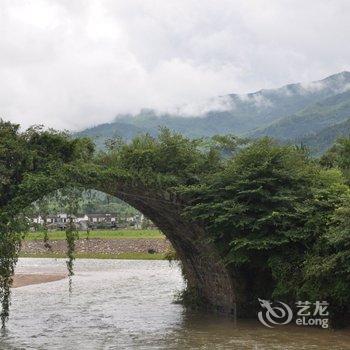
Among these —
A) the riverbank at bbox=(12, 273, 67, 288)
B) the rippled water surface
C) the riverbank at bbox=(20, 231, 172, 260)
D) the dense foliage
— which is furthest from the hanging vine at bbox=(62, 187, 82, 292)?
the riverbank at bbox=(20, 231, 172, 260)

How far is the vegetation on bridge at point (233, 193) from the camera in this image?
1437 centimetres

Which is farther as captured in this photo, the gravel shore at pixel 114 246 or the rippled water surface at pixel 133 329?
the gravel shore at pixel 114 246

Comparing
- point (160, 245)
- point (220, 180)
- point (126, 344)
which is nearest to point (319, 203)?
point (220, 180)

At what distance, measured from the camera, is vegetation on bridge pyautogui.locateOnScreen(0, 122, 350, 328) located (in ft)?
47.1

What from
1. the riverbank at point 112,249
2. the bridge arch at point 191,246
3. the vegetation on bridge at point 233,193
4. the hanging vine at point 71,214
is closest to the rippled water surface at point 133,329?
the bridge arch at point 191,246

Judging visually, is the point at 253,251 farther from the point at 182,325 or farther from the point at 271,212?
the point at 182,325

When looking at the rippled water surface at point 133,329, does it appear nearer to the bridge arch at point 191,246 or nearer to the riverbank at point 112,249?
the bridge arch at point 191,246

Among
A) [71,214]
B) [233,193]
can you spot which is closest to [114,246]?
[233,193]

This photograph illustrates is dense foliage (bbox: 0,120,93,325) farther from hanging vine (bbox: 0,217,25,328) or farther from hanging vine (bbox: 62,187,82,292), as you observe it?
hanging vine (bbox: 62,187,82,292)

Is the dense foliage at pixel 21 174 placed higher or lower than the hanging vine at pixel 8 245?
higher

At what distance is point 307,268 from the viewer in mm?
14984

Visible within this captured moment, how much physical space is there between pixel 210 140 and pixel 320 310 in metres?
6.31

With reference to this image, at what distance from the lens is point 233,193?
16594 mm

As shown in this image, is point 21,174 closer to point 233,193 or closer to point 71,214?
point 71,214
